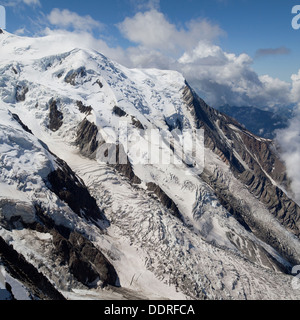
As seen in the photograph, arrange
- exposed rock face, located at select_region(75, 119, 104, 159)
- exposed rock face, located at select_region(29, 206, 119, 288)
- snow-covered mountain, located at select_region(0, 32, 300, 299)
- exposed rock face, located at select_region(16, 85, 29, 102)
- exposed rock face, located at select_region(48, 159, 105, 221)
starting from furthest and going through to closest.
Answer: exposed rock face, located at select_region(16, 85, 29, 102)
exposed rock face, located at select_region(75, 119, 104, 159)
exposed rock face, located at select_region(48, 159, 105, 221)
exposed rock face, located at select_region(29, 206, 119, 288)
snow-covered mountain, located at select_region(0, 32, 300, 299)

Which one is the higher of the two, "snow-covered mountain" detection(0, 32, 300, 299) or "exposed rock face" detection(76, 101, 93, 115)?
"exposed rock face" detection(76, 101, 93, 115)

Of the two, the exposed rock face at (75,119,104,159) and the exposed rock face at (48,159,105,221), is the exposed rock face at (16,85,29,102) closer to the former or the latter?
the exposed rock face at (75,119,104,159)

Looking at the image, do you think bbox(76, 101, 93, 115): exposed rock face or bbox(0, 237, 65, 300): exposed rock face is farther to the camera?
bbox(76, 101, 93, 115): exposed rock face

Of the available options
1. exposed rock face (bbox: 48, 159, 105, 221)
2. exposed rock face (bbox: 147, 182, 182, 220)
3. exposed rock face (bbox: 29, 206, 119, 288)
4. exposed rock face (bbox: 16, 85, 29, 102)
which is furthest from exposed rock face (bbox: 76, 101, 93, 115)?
exposed rock face (bbox: 29, 206, 119, 288)

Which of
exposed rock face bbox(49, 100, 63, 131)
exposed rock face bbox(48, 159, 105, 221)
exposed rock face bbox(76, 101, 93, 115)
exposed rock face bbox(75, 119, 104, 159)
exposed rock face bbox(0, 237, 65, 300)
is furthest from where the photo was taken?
exposed rock face bbox(76, 101, 93, 115)

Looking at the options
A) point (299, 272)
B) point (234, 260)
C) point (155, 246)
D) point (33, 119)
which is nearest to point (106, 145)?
point (33, 119)

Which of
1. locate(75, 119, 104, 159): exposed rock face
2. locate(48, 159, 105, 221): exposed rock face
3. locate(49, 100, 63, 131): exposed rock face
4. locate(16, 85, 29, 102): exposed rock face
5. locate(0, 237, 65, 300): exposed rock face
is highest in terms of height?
locate(16, 85, 29, 102): exposed rock face

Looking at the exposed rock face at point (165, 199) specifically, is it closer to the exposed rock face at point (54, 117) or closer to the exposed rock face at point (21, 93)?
the exposed rock face at point (54, 117)

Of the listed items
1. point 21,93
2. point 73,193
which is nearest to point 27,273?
point 73,193
